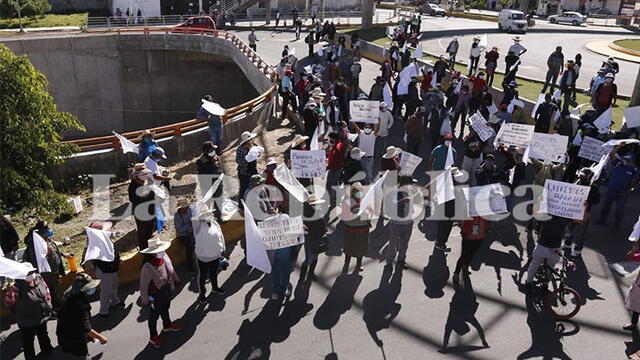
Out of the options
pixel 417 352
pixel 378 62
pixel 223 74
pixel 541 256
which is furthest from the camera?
pixel 223 74

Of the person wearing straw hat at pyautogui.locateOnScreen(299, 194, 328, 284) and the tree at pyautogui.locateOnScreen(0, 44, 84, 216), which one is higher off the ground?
the tree at pyautogui.locateOnScreen(0, 44, 84, 216)

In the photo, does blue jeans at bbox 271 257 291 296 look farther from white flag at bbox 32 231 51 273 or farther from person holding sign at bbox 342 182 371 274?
white flag at bbox 32 231 51 273

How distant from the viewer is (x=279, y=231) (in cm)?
781

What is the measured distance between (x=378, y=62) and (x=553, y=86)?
10.3 m

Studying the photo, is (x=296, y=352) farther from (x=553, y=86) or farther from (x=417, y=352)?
(x=553, y=86)

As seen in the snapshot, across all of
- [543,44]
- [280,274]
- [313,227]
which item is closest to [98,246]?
[280,274]

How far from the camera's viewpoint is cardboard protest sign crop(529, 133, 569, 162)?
404 inches

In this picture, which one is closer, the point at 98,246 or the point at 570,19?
the point at 98,246

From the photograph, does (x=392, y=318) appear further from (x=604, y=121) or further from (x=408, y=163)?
(x=604, y=121)

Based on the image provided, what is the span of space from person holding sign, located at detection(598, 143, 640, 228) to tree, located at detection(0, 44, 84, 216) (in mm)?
10052

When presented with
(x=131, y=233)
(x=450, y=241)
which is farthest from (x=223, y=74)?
(x=450, y=241)

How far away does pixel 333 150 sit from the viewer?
10750 millimetres

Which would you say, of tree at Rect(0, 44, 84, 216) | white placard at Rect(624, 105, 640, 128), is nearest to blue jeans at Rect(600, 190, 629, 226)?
white placard at Rect(624, 105, 640, 128)

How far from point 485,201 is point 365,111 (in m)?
4.99
